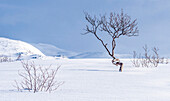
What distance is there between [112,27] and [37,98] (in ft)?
28.6

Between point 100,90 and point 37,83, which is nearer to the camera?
point 100,90

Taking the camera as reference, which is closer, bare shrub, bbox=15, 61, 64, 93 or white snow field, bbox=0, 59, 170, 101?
white snow field, bbox=0, 59, 170, 101

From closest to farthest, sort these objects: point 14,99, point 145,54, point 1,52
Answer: point 14,99, point 145,54, point 1,52

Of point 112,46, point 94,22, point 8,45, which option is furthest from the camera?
point 8,45

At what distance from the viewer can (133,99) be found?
11.8 ft

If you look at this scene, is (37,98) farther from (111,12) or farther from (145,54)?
(145,54)

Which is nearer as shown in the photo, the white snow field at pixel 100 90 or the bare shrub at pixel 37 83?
the white snow field at pixel 100 90

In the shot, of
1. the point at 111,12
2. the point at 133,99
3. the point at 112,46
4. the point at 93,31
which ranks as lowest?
the point at 133,99

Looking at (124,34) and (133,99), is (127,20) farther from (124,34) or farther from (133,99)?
(133,99)

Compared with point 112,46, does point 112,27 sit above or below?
above

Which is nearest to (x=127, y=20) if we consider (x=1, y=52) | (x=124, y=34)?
(x=124, y=34)

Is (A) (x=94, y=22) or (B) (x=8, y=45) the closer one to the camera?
(A) (x=94, y=22)

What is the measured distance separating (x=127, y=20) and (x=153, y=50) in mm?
8159

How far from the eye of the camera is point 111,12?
39.7 feet
